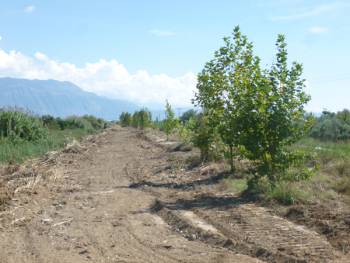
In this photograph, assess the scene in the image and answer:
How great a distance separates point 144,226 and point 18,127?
2808 centimetres

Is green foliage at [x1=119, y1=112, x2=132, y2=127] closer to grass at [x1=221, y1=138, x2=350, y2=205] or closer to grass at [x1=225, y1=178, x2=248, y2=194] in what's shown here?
grass at [x1=221, y1=138, x2=350, y2=205]

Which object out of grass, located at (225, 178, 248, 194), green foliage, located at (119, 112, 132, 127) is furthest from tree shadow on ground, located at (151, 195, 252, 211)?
green foliage, located at (119, 112, 132, 127)

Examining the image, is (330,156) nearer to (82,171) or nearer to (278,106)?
(278,106)

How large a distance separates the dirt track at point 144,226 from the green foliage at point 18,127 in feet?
69.5

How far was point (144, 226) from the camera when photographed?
877 centimetres

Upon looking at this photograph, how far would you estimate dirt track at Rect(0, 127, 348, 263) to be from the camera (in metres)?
7.02

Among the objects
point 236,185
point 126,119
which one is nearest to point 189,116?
point 236,185

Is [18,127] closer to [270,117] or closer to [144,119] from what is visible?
[144,119]

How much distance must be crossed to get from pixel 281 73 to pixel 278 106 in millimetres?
682

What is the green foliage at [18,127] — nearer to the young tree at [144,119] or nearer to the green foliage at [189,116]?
the green foliage at [189,116]

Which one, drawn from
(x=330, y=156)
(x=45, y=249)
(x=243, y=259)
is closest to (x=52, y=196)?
(x=45, y=249)

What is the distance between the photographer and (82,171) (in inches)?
676

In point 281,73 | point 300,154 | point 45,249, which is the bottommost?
point 45,249

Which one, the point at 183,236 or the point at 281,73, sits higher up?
the point at 281,73
